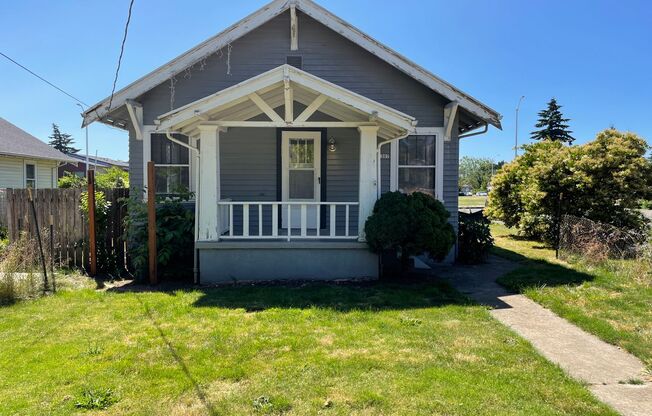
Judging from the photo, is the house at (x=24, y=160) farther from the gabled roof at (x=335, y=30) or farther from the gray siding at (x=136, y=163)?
the gabled roof at (x=335, y=30)

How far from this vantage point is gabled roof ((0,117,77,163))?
18145 millimetres

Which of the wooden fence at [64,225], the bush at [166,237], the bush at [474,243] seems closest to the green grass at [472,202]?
the bush at [474,243]

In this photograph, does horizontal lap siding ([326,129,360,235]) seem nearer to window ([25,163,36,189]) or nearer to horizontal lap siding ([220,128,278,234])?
horizontal lap siding ([220,128,278,234])

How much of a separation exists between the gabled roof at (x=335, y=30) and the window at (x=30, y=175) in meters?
14.6

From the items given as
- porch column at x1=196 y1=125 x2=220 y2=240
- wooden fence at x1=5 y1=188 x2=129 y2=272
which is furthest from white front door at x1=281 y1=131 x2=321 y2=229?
wooden fence at x1=5 y1=188 x2=129 y2=272

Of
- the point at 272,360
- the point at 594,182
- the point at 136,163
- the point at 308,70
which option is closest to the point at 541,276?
the point at 594,182

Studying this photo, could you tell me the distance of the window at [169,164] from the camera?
887 cm

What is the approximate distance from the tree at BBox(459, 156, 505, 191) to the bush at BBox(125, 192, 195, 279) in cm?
7274

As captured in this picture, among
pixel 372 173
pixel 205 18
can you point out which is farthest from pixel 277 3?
pixel 372 173

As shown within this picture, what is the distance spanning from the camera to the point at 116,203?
817 centimetres

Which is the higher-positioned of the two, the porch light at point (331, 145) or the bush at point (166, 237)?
the porch light at point (331, 145)

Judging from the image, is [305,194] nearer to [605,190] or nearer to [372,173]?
[372,173]

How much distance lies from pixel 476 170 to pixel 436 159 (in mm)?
81925

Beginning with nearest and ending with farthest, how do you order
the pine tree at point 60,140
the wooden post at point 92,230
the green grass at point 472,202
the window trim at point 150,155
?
1. the wooden post at point 92,230
2. the window trim at point 150,155
3. the green grass at point 472,202
4. the pine tree at point 60,140
